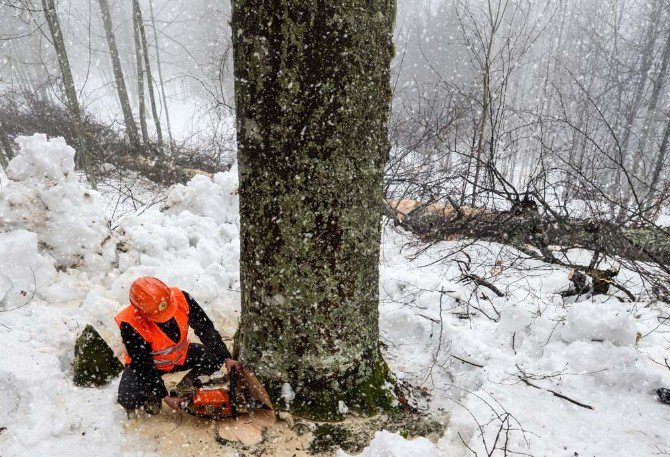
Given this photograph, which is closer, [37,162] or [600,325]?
[600,325]

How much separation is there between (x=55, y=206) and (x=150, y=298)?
2097mm

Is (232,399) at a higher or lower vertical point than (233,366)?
lower

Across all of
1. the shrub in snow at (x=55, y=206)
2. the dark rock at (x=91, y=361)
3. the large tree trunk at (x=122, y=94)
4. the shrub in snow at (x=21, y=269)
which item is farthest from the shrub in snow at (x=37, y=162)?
the large tree trunk at (x=122, y=94)

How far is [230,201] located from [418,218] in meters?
2.85

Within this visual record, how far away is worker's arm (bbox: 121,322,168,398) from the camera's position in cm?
238

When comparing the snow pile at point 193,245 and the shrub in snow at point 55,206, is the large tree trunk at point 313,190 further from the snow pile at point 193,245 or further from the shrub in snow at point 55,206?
the shrub in snow at point 55,206

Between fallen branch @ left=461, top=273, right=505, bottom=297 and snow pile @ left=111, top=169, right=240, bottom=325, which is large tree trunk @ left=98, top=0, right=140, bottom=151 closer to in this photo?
snow pile @ left=111, top=169, right=240, bottom=325

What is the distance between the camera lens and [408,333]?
3049 millimetres

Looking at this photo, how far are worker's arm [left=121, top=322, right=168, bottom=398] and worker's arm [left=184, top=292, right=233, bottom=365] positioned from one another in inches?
12.9

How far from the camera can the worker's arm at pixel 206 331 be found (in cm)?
263

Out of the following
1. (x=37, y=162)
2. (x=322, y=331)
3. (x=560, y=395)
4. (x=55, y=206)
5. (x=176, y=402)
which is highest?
(x=37, y=162)

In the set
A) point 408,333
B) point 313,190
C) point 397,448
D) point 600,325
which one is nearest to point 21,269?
point 313,190

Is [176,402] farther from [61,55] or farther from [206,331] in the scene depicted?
[61,55]

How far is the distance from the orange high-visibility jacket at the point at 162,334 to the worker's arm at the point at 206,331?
0.16ft
